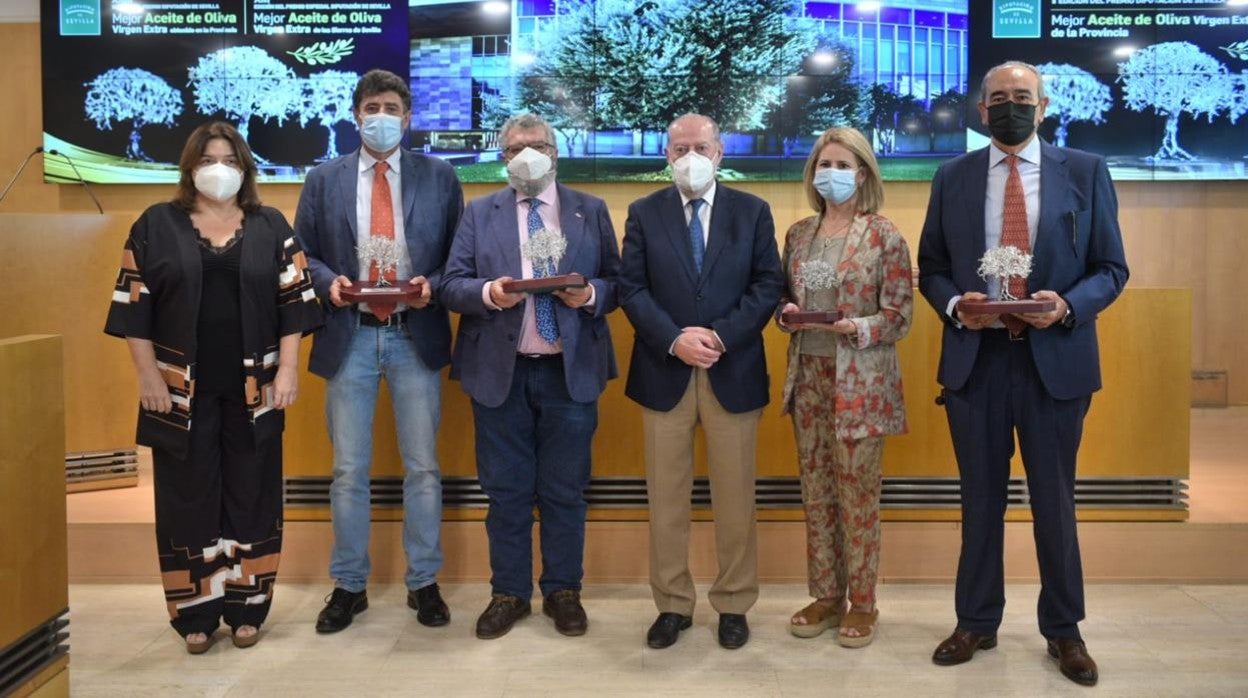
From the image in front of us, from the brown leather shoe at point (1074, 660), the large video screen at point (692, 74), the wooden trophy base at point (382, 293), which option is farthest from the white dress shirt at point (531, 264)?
the large video screen at point (692, 74)

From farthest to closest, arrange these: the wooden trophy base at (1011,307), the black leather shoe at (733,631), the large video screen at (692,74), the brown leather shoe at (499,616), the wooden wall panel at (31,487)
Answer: the large video screen at (692,74) → the brown leather shoe at (499,616) → the black leather shoe at (733,631) → the wooden trophy base at (1011,307) → the wooden wall panel at (31,487)

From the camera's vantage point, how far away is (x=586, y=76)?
6949mm

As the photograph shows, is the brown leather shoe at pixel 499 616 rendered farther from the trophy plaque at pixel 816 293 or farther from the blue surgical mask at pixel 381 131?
the blue surgical mask at pixel 381 131

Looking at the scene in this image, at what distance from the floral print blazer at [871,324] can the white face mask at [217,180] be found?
1805mm

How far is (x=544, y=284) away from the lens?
11.1 ft

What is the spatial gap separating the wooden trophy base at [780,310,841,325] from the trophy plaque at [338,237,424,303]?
1184 millimetres

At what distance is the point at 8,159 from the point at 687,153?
5.86 meters

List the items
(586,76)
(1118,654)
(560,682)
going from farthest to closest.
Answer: (586,76) < (1118,654) < (560,682)

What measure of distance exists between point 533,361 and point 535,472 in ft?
1.29

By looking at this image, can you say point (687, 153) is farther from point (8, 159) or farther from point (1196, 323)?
point (8, 159)

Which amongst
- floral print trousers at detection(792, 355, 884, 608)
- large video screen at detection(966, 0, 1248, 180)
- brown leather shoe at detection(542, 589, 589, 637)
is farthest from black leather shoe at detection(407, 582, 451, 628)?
large video screen at detection(966, 0, 1248, 180)

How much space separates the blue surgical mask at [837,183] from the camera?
3469 millimetres

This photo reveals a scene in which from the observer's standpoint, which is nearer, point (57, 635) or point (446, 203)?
point (57, 635)

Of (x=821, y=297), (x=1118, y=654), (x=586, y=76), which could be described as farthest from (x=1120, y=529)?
(x=586, y=76)
